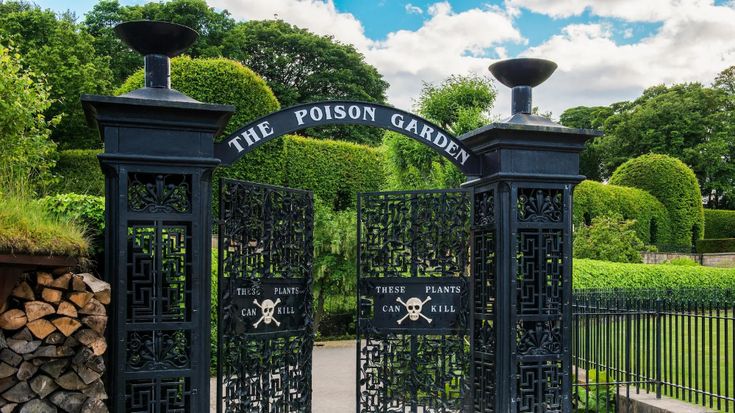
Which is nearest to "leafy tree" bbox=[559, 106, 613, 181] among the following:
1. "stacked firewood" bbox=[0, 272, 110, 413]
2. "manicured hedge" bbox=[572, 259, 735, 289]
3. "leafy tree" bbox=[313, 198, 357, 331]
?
"manicured hedge" bbox=[572, 259, 735, 289]

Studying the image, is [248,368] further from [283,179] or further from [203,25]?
[203,25]

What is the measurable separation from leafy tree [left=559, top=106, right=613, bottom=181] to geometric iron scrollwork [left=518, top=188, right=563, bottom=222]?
43533 mm

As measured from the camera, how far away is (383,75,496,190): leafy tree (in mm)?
14969

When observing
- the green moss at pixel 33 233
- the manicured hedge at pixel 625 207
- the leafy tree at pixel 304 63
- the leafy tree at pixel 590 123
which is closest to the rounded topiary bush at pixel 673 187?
the manicured hedge at pixel 625 207

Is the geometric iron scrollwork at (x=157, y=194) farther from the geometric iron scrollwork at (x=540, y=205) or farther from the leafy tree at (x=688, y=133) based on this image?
the leafy tree at (x=688, y=133)

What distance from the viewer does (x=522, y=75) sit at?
19.1 feet

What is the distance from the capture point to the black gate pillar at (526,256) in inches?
219

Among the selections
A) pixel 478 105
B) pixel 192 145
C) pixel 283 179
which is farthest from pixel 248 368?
pixel 283 179

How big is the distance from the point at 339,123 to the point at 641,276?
15.3 meters

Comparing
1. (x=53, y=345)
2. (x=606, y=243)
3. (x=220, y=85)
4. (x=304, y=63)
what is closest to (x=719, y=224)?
(x=606, y=243)

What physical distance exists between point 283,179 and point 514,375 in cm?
1400

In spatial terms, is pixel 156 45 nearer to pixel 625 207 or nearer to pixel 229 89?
pixel 229 89

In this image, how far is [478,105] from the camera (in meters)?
15.4

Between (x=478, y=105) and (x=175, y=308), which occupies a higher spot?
(x=478, y=105)
